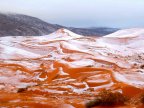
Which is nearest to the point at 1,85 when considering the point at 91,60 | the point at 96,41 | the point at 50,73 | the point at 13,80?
the point at 13,80

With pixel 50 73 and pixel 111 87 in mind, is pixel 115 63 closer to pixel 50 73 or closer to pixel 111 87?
pixel 50 73

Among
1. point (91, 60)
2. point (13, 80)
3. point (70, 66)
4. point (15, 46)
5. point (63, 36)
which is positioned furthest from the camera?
point (63, 36)

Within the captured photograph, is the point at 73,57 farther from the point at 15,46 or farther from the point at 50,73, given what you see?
the point at 15,46

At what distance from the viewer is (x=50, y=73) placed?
1958 centimetres

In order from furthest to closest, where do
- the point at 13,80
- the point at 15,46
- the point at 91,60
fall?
the point at 15,46, the point at 91,60, the point at 13,80

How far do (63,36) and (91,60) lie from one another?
14.8 m

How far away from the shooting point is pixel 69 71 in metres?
18.9

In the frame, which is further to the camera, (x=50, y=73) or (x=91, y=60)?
(x=91, y=60)

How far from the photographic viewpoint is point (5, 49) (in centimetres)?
2914

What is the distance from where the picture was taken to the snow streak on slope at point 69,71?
525 inches

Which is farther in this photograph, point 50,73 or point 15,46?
point 15,46

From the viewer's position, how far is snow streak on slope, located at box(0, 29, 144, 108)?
13.3m

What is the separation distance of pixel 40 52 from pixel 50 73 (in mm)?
10609

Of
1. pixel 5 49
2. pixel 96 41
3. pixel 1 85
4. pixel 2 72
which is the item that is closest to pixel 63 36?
pixel 96 41
